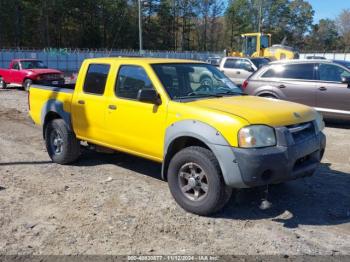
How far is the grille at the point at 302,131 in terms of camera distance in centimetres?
491

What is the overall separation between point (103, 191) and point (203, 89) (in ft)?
6.29

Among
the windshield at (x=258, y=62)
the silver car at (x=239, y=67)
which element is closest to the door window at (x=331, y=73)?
the silver car at (x=239, y=67)

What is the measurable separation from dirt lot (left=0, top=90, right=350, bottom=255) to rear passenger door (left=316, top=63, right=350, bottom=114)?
136 inches

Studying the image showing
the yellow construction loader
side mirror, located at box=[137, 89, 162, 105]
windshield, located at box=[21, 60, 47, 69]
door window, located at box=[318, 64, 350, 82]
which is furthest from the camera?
the yellow construction loader

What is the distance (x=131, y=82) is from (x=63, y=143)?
1.83m

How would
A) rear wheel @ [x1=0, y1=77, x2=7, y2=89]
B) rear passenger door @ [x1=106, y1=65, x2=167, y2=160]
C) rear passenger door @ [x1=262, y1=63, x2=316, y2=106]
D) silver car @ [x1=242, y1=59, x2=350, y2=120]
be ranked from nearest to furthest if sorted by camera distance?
1. rear passenger door @ [x1=106, y1=65, x2=167, y2=160]
2. silver car @ [x1=242, y1=59, x2=350, y2=120]
3. rear passenger door @ [x1=262, y1=63, x2=316, y2=106]
4. rear wheel @ [x1=0, y1=77, x2=7, y2=89]

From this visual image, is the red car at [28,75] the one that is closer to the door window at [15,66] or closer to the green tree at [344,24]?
the door window at [15,66]

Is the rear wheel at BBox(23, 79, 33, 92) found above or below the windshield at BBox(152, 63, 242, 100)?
below

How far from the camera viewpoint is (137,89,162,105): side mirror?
5.32 m

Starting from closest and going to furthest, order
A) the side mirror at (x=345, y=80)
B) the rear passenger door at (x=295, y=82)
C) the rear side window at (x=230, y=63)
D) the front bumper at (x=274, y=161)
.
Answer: the front bumper at (x=274, y=161) < the side mirror at (x=345, y=80) < the rear passenger door at (x=295, y=82) < the rear side window at (x=230, y=63)

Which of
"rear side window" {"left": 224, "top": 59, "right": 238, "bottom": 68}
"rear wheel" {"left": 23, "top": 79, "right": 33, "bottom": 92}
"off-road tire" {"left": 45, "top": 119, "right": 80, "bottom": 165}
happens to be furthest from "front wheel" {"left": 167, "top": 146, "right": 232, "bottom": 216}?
"rear wheel" {"left": 23, "top": 79, "right": 33, "bottom": 92}

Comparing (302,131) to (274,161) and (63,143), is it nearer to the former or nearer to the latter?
(274,161)

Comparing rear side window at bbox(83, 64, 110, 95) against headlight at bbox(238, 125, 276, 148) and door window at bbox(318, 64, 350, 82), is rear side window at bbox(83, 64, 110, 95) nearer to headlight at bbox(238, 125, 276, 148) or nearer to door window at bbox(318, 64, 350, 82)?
headlight at bbox(238, 125, 276, 148)

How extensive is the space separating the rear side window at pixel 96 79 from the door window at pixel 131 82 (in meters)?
0.32
